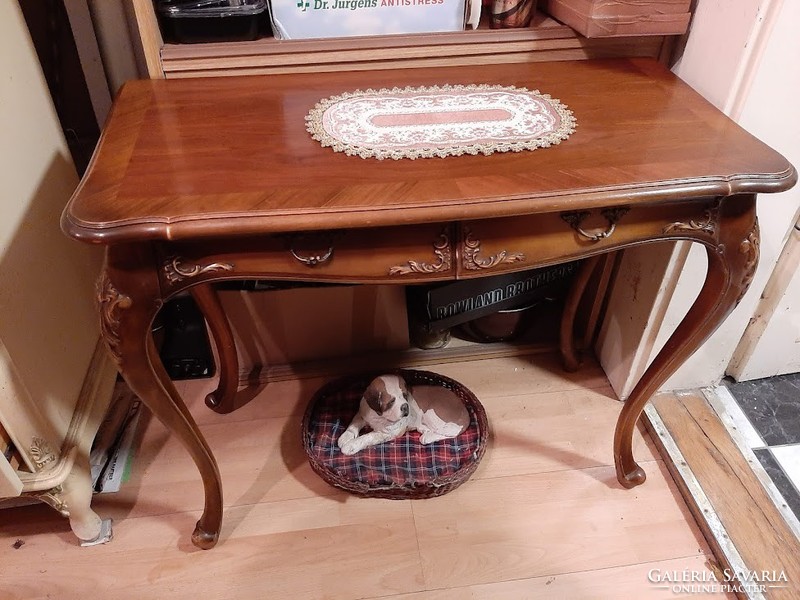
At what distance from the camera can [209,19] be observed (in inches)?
37.8

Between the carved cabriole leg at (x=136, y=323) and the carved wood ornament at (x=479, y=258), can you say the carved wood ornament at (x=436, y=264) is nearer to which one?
the carved wood ornament at (x=479, y=258)

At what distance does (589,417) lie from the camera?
1.29 metres

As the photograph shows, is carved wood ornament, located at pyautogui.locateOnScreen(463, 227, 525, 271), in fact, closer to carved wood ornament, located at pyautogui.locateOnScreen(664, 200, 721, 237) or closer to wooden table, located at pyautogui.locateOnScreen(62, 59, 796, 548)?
wooden table, located at pyautogui.locateOnScreen(62, 59, 796, 548)

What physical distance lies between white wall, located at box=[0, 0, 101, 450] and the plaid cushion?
0.43 m

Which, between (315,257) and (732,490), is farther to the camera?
(732,490)

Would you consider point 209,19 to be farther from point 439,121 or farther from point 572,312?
point 572,312

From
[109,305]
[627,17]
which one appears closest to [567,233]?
[627,17]

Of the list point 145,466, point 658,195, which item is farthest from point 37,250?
point 658,195

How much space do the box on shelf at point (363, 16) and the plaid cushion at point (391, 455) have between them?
68 cm

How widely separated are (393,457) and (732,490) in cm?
61

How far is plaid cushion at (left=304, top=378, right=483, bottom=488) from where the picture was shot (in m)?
1.11

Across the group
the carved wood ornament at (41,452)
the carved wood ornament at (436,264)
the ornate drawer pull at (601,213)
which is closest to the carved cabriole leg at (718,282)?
the ornate drawer pull at (601,213)

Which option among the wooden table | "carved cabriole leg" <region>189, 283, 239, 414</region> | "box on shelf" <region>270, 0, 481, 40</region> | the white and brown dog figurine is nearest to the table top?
the wooden table

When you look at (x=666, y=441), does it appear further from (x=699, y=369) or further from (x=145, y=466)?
(x=145, y=466)
